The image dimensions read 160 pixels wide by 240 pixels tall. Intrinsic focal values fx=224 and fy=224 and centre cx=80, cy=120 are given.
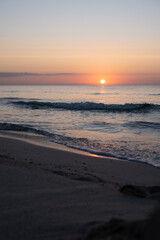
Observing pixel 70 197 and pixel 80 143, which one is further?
pixel 80 143

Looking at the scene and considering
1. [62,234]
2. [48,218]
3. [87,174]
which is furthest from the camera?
[87,174]

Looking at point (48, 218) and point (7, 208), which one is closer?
point (48, 218)

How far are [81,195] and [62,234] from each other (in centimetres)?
104

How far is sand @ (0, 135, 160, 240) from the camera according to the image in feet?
7.59

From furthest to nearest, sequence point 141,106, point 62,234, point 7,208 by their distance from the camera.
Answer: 1. point 141,106
2. point 7,208
3. point 62,234

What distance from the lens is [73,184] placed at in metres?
3.68

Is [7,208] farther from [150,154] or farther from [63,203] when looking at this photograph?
[150,154]

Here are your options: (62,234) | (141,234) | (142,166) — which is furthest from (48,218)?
(142,166)

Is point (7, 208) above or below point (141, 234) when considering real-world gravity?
below

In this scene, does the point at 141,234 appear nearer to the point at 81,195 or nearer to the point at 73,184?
the point at 81,195

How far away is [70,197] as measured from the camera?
3119 mm

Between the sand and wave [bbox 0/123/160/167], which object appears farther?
wave [bbox 0/123/160/167]

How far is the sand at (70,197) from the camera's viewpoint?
2.31 m

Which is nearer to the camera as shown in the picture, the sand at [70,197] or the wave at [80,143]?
the sand at [70,197]
